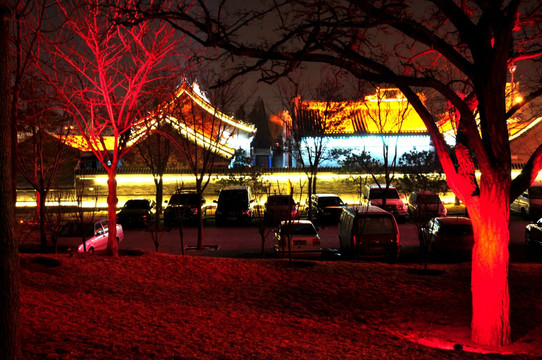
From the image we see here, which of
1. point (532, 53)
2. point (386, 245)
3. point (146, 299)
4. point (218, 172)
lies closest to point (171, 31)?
point (146, 299)

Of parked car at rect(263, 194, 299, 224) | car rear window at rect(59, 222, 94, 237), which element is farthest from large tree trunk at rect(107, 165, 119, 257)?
car rear window at rect(59, 222, 94, 237)

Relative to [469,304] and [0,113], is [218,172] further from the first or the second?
[0,113]

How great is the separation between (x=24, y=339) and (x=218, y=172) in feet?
81.9

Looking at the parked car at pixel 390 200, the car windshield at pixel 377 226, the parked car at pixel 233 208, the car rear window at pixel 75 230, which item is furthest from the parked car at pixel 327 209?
the car rear window at pixel 75 230

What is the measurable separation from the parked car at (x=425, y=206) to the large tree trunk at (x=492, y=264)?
19.5ft

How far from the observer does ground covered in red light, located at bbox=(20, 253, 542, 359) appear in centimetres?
632

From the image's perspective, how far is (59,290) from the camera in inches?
364

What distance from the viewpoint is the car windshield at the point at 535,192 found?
83.1 feet

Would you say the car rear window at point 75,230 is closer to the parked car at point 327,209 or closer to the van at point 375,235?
the van at point 375,235

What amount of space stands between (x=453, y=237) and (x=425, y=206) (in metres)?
2.58

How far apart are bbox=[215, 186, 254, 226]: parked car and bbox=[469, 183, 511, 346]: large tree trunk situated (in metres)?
17.9

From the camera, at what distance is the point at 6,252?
13.8 feet

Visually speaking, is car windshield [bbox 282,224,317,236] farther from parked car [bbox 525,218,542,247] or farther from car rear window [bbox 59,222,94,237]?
parked car [bbox 525,218,542,247]

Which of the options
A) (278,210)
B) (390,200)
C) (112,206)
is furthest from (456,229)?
(112,206)
